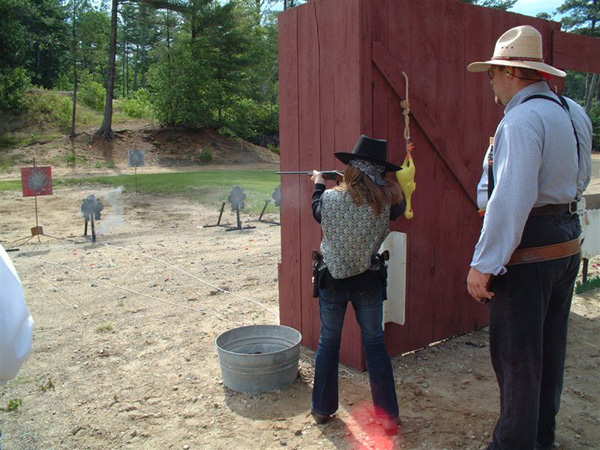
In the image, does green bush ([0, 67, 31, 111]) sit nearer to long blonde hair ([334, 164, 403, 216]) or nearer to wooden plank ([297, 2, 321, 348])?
wooden plank ([297, 2, 321, 348])

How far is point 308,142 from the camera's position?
4672 mm

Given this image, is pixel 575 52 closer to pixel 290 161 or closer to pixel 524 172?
pixel 290 161

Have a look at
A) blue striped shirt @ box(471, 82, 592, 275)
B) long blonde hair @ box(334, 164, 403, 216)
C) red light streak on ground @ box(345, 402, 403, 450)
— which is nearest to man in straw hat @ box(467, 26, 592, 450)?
blue striped shirt @ box(471, 82, 592, 275)

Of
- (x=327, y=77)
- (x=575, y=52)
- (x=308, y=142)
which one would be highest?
(x=575, y=52)

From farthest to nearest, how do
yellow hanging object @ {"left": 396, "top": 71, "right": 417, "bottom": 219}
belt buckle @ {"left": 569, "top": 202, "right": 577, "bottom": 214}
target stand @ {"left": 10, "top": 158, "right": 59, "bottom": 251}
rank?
target stand @ {"left": 10, "top": 158, "right": 59, "bottom": 251}, yellow hanging object @ {"left": 396, "top": 71, "right": 417, "bottom": 219}, belt buckle @ {"left": 569, "top": 202, "right": 577, "bottom": 214}

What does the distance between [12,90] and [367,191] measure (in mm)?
33033

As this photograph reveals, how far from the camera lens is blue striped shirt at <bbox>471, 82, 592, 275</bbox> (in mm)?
2486

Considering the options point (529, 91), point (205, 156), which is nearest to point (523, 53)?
point (529, 91)

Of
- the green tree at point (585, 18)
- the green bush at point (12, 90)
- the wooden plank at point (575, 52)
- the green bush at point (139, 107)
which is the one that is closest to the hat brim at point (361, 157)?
the wooden plank at point (575, 52)

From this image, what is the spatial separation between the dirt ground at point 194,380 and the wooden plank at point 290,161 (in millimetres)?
591

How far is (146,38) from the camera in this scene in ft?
190

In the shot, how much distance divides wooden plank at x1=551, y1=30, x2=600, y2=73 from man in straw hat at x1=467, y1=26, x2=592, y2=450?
3012 mm

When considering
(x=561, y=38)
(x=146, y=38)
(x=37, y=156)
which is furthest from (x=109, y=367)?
(x=146, y=38)

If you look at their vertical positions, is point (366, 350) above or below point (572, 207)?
below
